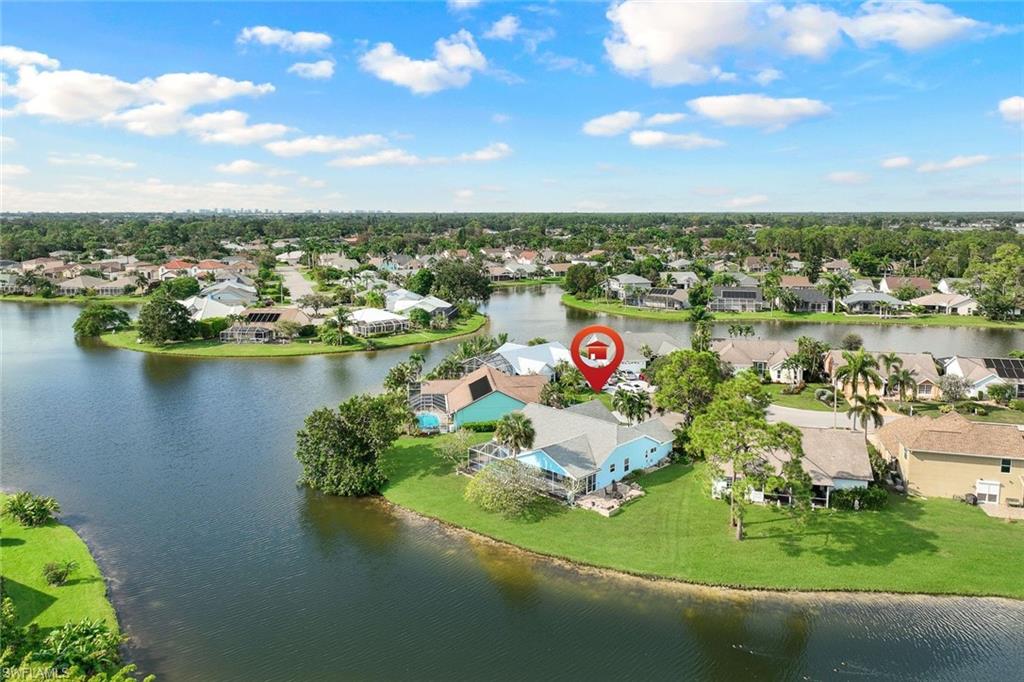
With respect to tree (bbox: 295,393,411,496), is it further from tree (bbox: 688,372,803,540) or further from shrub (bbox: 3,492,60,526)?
tree (bbox: 688,372,803,540)

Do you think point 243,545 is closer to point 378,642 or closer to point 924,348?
point 378,642

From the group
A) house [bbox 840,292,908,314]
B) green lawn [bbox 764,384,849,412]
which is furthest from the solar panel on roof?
house [bbox 840,292,908,314]

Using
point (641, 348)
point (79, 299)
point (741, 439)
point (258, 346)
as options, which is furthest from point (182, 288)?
point (741, 439)

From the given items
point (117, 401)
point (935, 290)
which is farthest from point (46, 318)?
point (935, 290)

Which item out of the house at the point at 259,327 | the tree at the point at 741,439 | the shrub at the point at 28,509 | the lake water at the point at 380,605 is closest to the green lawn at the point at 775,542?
the lake water at the point at 380,605

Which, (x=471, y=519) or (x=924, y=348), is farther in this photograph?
(x=924, y=348)

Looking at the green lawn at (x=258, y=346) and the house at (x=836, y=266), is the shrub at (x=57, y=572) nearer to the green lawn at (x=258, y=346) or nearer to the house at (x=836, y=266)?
the green lawn at (x=258, y=346)
